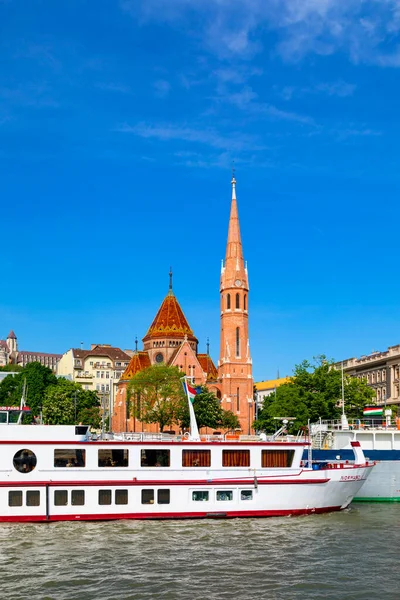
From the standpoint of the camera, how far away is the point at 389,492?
1613 inches

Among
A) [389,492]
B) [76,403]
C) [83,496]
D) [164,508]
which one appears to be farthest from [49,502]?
[76,403]

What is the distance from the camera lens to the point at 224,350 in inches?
3959

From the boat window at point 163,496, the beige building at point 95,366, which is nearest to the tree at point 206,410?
the boat window at point 163,496

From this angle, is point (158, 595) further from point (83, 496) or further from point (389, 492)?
point (389, 492)

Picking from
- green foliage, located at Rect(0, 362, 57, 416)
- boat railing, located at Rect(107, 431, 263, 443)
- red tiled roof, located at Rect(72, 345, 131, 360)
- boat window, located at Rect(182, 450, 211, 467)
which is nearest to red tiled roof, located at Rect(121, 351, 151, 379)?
green foliage, located at Rect(0, 362, 57, 416)

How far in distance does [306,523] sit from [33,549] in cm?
1181

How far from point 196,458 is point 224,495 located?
2035 millimetres

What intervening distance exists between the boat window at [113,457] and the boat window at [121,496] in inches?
47.3

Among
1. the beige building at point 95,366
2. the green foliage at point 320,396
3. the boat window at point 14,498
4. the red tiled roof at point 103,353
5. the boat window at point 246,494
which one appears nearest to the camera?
the boat window at point 14,498

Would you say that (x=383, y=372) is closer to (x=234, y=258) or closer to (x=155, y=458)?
(x=234, y=258)

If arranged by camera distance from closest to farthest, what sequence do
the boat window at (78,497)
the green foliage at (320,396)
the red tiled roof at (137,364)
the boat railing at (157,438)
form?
the boat window at (78,497), the boat railing at (157,438), the green foliage at (320,396), the red tiled roof at (137,364)

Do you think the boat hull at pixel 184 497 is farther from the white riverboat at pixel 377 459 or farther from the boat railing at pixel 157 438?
the white riverboat at pixel 377 459

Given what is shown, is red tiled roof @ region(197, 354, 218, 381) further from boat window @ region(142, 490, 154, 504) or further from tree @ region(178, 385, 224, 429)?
boat window @ region(142, 490, 154, 504)

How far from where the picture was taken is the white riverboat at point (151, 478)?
1224 inches
